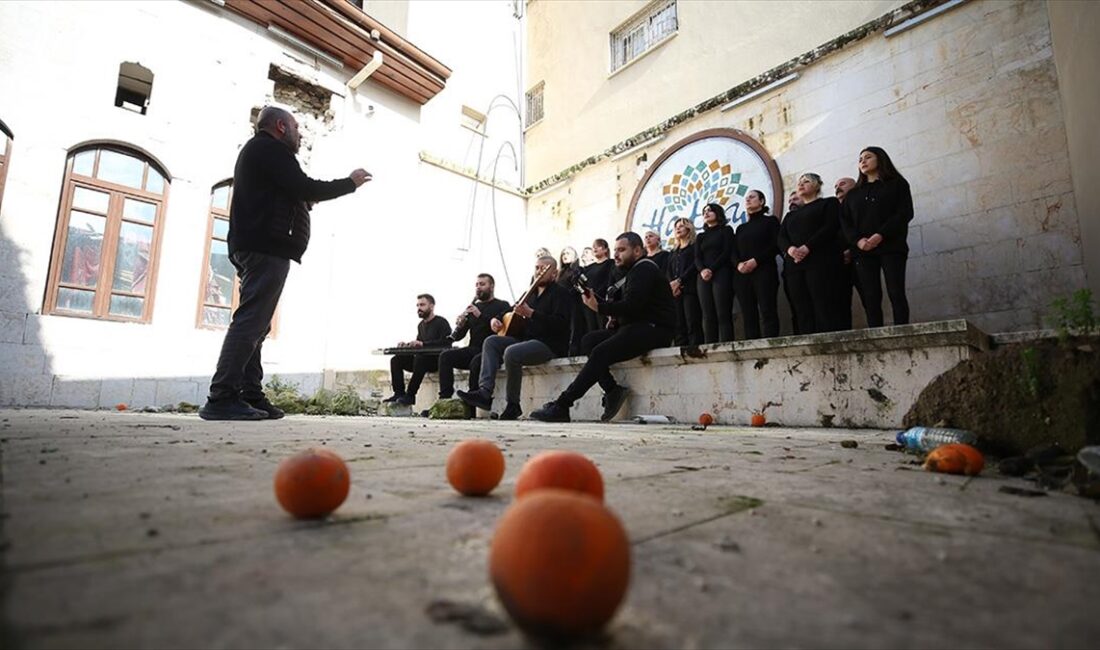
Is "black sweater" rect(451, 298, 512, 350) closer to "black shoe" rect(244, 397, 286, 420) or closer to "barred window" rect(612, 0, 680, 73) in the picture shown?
"black shoe" rect(244, 397, 286, 420)

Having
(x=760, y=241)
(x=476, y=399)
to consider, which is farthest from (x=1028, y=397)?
(x=476, y=399)

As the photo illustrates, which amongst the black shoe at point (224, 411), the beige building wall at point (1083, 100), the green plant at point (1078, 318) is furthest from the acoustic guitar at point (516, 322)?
the beige building wall at point (1083, 100)

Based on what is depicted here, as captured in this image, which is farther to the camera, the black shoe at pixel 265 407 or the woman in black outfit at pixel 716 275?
the woman in black outfit at pixel 716 275

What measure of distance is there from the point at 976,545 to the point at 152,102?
36.7 feet

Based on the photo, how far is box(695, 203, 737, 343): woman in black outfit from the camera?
641 cm

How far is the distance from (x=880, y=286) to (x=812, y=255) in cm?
74

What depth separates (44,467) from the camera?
1.54 metres

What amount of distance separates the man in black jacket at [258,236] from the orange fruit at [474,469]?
3.20 m

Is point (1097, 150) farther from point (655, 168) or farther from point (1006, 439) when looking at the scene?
point (655, 168)

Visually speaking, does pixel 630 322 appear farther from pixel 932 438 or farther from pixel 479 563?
pixel 479 563

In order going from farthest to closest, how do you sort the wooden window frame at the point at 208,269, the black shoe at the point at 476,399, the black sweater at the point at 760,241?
the wooden window frame at the point at 208,269 → the black shoe at the point at 476,399 → the black sweater at the point at 760,241

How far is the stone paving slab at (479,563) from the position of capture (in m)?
0.62

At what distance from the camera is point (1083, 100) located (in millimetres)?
4539

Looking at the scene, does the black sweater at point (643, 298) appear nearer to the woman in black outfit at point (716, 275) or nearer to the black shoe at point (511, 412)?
the woman in black outfit at point (716, 275)
